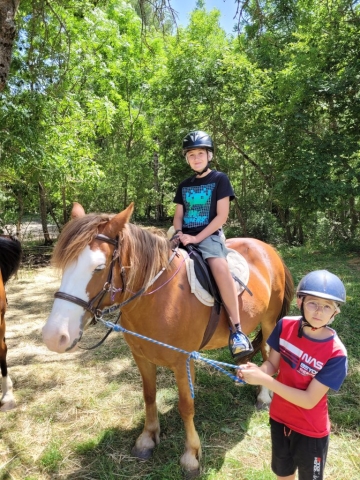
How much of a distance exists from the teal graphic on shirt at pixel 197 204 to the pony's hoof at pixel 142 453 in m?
1.80

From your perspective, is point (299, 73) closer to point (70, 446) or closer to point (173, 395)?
point (173, 395)

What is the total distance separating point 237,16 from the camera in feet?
11.1

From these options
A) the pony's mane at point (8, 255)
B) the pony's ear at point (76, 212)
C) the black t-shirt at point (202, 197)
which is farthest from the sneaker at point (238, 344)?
the pony's mane at point (8, 255)

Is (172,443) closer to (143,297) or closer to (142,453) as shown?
(142,453)

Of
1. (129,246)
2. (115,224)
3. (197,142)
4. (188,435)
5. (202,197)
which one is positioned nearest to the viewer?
(115,224)

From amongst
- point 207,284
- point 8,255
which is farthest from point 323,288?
point 8,255

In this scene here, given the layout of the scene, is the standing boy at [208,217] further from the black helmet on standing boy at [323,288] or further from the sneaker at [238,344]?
the black helmet on standing boy at [323,288]

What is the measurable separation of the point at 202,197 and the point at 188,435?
1.83m

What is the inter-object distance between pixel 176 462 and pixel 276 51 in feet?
42.4

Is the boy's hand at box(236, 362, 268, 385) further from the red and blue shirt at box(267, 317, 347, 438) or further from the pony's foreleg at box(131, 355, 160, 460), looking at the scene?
the pony's foreleg at box(131, 355, 160, 460)

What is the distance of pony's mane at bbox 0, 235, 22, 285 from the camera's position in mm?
3467

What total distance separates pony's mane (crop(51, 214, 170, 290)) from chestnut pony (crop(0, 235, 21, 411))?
1826mm

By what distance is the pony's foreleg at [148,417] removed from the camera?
7.99 ft

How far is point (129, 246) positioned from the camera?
184 centimetres
